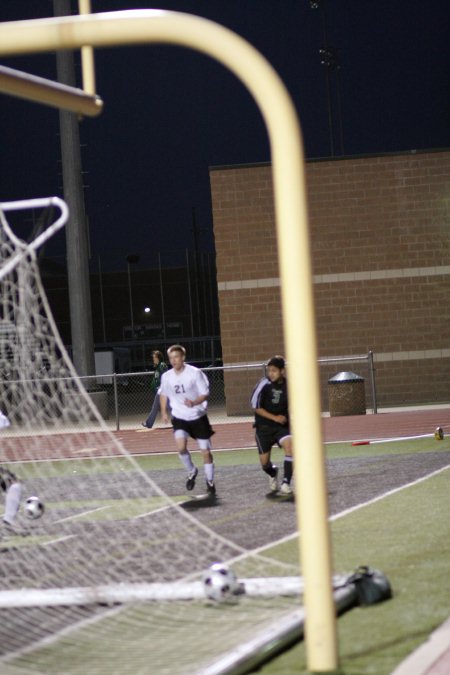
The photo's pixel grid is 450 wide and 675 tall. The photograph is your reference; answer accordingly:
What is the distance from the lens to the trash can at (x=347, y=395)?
27.5 meters

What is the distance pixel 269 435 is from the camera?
14.3 metres

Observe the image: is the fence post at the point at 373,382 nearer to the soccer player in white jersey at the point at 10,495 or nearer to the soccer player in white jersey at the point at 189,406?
the soccer player in white jersey at the point at 189,406

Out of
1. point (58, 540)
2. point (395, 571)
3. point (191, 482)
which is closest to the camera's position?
point (395, 571)

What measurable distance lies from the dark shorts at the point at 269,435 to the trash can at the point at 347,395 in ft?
43.4

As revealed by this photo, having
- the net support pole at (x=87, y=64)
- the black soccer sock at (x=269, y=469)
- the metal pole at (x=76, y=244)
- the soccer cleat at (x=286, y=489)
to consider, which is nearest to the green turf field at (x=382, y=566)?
the soccer cleat at (x=286, y=489)

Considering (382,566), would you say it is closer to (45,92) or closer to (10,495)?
(10,495)

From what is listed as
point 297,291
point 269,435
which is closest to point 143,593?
point 297,291

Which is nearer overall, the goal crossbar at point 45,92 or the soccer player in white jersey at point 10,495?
the goal crossbar at point 45,92

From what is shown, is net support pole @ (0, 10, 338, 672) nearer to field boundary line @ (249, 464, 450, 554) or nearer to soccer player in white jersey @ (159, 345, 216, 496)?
field boundary line @ (249, 464, 450, 554)

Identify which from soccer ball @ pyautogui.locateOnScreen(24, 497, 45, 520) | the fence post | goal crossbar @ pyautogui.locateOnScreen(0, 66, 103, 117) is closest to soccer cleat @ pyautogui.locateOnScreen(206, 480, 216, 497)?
soccer ball @ pyautogui.locateOnScreen(24, 497, 45, 520)

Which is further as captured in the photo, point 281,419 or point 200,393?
point 200,393

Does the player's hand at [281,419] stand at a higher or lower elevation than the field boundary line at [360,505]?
higher

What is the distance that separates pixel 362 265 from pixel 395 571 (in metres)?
22.0

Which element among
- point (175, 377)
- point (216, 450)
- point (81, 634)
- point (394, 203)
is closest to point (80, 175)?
point (394, 203)
